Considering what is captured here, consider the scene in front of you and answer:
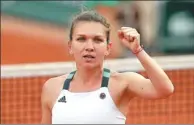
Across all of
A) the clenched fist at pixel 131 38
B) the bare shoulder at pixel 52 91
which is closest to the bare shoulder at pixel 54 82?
the bare shoulder at pixel 52 91

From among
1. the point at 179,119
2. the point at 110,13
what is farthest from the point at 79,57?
the point at 110,13

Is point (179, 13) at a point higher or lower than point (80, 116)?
higher

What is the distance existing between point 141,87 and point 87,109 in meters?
0.33

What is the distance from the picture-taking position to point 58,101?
407cm

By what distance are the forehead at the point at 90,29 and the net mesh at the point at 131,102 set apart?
6515 mm

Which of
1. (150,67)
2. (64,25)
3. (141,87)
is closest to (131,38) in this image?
(150,67)

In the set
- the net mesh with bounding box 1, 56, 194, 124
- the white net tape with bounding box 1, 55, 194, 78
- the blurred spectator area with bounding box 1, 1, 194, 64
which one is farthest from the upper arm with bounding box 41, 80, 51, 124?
the blurred spectator area with bounding box 1, 1, 194, 64

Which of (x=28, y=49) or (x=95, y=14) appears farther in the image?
(x=28, y=49)

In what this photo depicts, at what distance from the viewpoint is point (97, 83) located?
13.4 feet

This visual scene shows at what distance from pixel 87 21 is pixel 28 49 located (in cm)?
1175

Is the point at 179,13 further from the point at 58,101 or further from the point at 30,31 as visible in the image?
the point at 58,101

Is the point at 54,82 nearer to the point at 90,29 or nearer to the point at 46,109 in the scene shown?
the point at 46,109

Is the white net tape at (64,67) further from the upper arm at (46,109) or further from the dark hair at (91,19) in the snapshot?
the dark hair at (91,19)

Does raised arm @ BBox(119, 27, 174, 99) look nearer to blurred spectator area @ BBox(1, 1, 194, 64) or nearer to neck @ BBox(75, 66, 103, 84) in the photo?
neck @ BBox(75, 66, 103, 84)
